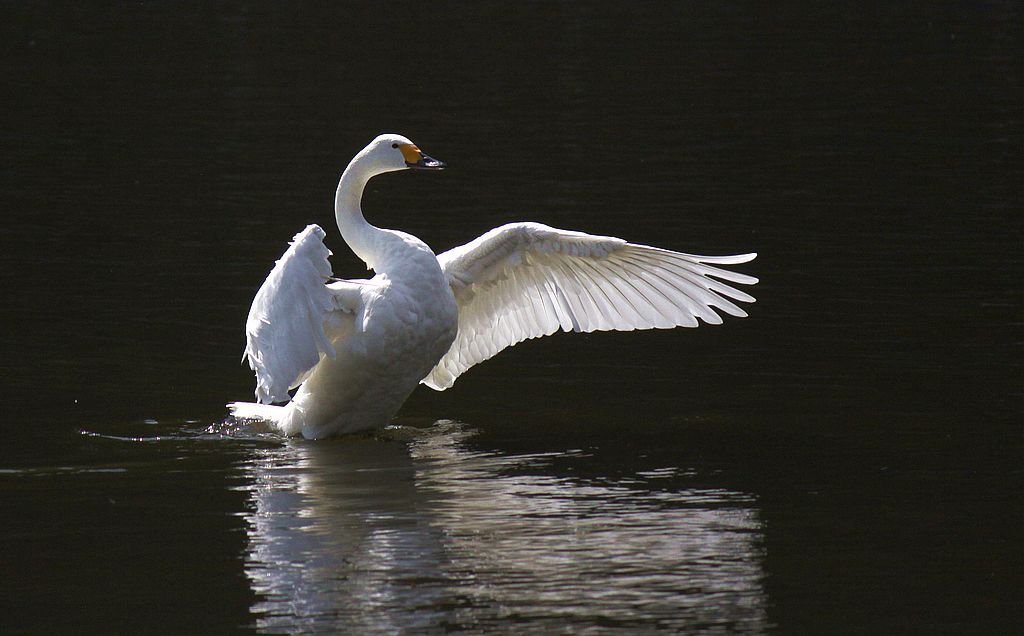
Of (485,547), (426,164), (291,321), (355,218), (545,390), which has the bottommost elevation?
(485,547)

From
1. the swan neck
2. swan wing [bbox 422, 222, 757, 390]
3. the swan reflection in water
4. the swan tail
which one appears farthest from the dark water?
the swan neck

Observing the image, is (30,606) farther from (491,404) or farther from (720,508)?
(491,404)

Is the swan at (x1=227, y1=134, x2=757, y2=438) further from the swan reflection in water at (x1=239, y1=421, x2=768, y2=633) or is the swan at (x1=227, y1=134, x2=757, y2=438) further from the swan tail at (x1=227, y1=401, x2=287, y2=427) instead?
the swan reflection in water at (x1=239, y1=421, x2=768, y2=633)

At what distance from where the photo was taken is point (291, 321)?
9109mm

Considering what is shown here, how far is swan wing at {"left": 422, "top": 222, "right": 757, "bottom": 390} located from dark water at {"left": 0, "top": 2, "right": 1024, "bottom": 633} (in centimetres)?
49

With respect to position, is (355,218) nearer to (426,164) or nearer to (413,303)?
(426,164)

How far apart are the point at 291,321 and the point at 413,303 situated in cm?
83

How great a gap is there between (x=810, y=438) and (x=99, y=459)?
4.24 metres

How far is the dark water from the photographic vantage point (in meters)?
7.26

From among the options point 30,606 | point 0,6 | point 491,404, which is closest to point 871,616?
point 30,606

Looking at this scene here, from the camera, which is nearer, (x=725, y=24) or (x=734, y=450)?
(x=734, y=450)

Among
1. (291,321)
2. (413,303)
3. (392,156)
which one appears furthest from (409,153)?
(291,321)

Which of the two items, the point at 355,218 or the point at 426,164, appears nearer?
the point at 355,218

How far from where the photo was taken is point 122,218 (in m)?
17.0
